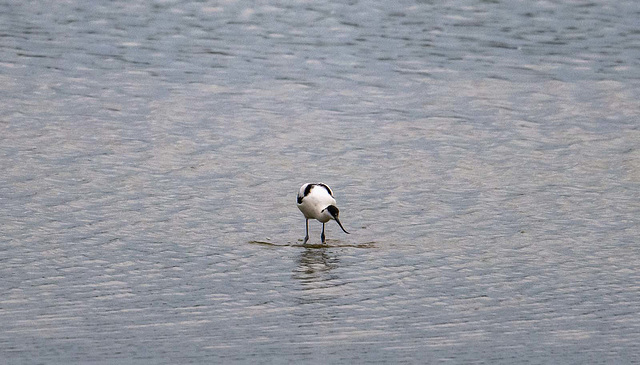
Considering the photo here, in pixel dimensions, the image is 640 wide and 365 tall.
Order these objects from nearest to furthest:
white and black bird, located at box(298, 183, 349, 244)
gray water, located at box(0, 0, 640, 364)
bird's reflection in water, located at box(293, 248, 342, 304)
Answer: gray water, located at box(0, 0, 640, 364), bird's reflection in water, located at box(293, 248, 342, 304), white and black bird, located at box(298, 183, 349, 244)

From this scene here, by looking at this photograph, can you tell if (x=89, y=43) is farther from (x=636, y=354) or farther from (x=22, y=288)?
(x=636, y=354)

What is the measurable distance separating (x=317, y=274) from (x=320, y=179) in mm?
4200

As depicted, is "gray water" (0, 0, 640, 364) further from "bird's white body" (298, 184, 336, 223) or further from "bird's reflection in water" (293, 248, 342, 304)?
"bird's white body" (298, 184, 336, 223)

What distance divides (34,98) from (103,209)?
253 inches

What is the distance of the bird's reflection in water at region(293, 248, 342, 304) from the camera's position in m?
12.1

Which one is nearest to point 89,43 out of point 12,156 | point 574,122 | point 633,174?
point 12,156

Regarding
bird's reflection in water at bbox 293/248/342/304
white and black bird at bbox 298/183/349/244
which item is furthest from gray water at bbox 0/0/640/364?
white and black bird at bbox 298/183/349/244

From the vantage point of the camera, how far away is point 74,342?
33.4ft

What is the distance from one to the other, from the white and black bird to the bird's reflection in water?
1.40ft

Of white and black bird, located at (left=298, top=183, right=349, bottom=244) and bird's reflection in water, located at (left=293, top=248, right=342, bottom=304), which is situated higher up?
white and black bird, located at (left=298, top=183, right=349, bottom=244)

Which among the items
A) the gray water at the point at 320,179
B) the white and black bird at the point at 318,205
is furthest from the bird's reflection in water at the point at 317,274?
the white and black bird at the point at 318,205

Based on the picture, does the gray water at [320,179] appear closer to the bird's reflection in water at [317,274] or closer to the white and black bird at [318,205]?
the bird's reflection in water at [317,274]

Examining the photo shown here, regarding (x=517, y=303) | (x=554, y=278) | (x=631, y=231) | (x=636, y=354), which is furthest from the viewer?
(x=631, y=231)

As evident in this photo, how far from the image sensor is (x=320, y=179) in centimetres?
1700
